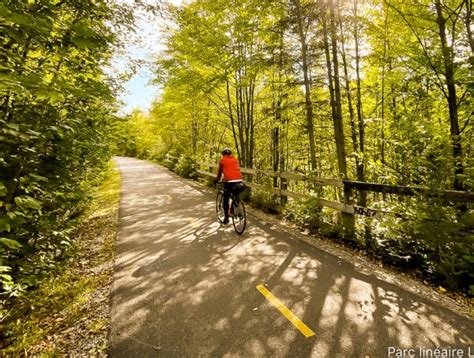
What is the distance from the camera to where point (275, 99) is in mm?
11078

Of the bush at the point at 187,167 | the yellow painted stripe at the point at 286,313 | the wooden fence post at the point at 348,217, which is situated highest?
the bush at the point at 187,167

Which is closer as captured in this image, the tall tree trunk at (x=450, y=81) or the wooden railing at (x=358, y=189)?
the wooden railing at (x=358, y=189)

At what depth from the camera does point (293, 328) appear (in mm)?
3055

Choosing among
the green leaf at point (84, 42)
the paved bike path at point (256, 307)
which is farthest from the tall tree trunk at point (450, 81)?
the green leaf at point (84, 42)

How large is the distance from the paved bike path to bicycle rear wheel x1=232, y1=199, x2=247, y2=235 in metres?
0.57

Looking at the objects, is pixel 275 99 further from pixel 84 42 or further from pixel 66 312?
pixel 66 312

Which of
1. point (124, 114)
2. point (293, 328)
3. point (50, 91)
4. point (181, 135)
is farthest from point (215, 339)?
point (181, 135)

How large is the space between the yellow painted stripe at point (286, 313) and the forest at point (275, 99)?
245cm

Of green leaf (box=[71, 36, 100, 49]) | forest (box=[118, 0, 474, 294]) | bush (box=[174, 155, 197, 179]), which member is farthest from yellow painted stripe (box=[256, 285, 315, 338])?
bush (box=[174, 155, 197, 179])

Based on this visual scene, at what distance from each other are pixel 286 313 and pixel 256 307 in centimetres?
41

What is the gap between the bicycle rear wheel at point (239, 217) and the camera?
6461 millimetres

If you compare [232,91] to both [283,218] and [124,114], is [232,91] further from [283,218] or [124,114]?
[283,218]

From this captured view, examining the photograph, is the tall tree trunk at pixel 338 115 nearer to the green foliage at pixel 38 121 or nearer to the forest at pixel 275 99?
the forest at pixel 275 99

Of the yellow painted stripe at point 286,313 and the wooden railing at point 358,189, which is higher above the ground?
the wooden railing at point 358,189
